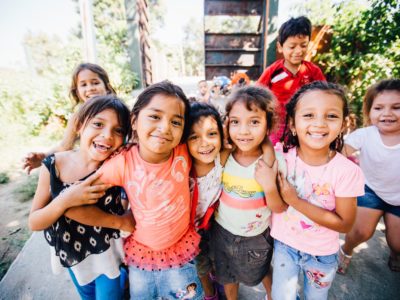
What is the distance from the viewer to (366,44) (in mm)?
3803

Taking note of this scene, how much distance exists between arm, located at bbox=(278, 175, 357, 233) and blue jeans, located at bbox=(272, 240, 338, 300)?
0.22 m

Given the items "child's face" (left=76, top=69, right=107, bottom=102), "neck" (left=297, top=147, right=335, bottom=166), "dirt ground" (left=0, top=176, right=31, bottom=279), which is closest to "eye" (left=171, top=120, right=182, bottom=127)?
"neck" (left=297, top=147, right=335, bottom=166)

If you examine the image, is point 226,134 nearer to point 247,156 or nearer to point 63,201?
point 247,156

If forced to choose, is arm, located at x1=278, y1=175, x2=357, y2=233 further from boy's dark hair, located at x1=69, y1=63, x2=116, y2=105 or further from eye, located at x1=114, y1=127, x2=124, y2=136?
boy's dark hair, located at x1=69, y1=63, x2=116, y2=105

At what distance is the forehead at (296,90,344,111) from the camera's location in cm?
119

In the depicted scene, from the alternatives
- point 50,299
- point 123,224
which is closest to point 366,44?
point 123,224

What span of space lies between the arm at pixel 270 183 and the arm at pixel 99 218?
733 mm

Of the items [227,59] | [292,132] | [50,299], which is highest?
[227,59]

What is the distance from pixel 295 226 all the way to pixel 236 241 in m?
0.35

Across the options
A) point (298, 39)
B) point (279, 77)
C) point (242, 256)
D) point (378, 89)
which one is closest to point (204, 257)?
point (242, 256)

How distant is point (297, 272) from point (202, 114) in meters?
1.05

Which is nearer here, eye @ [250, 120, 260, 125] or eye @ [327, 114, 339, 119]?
eye @ [327, 114, 339, 119]

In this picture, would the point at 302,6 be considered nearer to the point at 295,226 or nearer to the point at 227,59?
the point at 227,59

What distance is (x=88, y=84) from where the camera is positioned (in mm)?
1959
